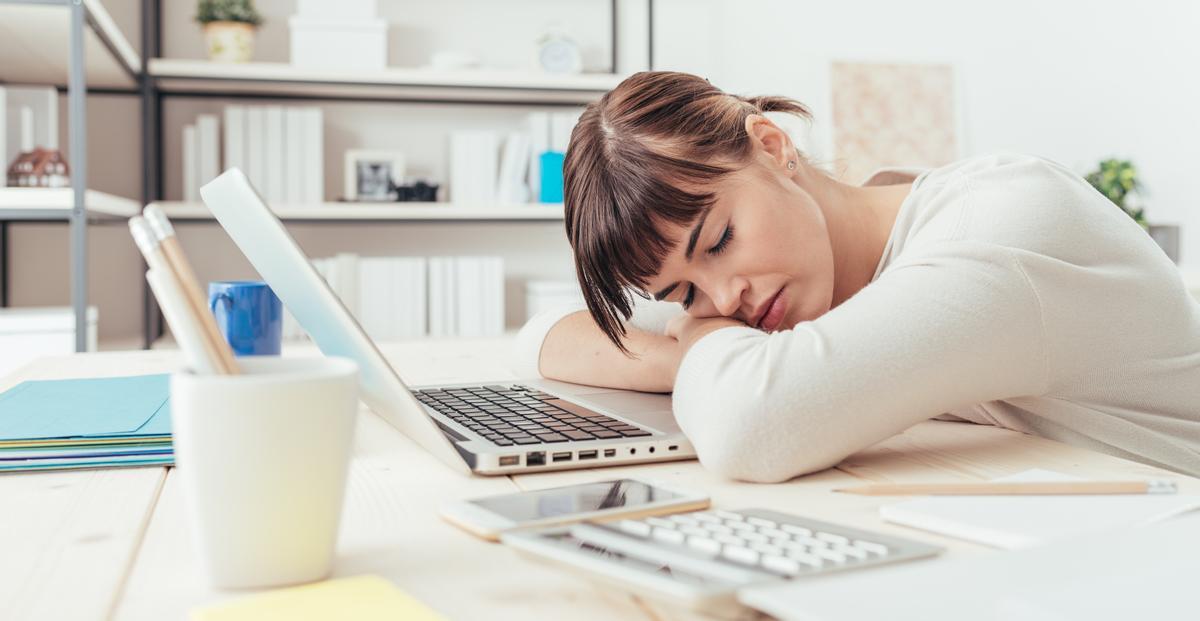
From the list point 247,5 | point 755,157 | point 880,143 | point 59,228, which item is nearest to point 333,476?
point 755,157

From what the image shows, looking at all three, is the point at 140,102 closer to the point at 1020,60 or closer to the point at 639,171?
the point at 639,171

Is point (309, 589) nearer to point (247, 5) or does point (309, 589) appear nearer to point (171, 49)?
point (247, 5)

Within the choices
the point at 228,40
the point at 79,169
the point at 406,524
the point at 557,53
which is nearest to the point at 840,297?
the point at 406,524

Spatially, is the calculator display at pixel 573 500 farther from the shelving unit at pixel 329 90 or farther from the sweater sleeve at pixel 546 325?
the shelving unit at pixel 329 90

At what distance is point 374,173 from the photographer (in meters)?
2.94

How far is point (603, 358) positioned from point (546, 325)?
0.15m

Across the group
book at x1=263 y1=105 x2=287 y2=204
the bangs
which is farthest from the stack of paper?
book at x1=263 y1=105 x2=287 y2=204

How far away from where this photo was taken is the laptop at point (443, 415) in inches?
27.4

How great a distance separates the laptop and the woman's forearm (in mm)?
115

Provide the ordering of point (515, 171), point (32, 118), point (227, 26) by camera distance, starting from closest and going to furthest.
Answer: point (32, 118)
point (227, 26)
point (515, 171)

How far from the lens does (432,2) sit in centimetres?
305

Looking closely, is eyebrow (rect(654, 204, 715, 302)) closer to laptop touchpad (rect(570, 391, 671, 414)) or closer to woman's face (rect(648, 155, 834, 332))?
woman's face (rect(648, 155, 834, 332))

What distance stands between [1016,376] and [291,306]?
1.84 feet

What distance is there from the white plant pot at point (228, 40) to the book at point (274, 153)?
0.53ft
